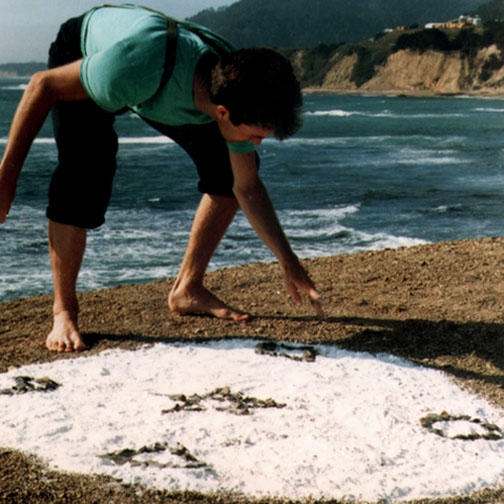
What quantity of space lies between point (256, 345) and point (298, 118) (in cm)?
112

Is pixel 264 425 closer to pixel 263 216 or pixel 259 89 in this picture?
pixel 263 216

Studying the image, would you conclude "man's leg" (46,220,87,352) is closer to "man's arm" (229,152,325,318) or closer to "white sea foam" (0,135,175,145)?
"man's arm" (229,152,325,318)

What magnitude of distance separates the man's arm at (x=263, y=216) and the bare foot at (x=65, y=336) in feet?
2.96

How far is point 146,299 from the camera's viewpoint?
12.2 feet

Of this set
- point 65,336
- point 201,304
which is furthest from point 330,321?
point 65,336

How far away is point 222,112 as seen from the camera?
2223 millimetres

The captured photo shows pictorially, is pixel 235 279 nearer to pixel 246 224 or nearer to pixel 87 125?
pixel 87 125

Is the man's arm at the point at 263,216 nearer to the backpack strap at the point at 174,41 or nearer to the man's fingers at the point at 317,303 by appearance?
the man's fingers at the point at 317,303

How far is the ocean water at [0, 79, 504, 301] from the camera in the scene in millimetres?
7207

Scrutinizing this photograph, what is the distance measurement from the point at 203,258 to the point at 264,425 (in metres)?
1.11

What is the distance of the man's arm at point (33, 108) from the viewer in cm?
231

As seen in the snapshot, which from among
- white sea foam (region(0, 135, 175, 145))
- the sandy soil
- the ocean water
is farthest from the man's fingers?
white sea foam (region(0, 135, 175, 145))

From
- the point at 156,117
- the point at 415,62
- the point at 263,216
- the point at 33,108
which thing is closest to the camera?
the point at 33,108

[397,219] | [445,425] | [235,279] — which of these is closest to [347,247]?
[397,219]
